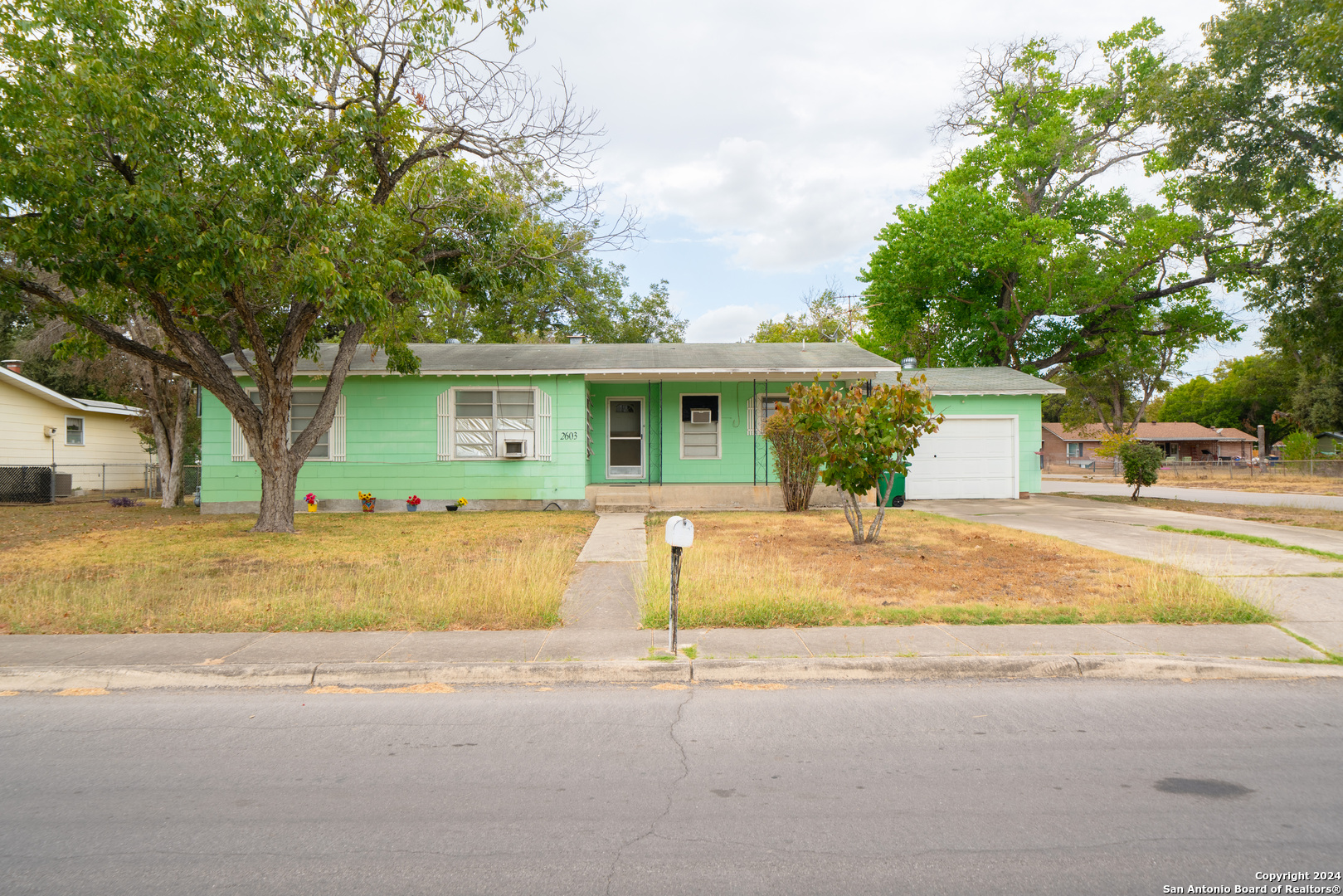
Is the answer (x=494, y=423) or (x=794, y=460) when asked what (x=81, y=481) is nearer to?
(x=494, y=423)

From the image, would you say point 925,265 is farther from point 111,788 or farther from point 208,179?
point 111,788

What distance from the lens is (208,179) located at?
35.1 feet

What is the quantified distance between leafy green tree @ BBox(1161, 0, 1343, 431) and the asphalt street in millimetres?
15162

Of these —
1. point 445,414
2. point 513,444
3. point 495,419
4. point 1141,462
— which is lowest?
point 1141,462

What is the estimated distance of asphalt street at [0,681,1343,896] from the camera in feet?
9.78

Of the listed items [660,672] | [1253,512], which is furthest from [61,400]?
[1253,512]

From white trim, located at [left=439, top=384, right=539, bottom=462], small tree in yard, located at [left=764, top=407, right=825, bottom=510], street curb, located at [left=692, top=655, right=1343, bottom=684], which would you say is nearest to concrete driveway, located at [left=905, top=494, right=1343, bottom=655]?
street curb, located at [left=692, top=655, right=1343, bottom=684]

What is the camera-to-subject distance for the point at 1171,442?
67500 millimetres

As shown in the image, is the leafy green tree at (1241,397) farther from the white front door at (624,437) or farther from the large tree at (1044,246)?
the white front door at (624,437)

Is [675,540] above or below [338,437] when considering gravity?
below

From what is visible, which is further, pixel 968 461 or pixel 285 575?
pixel 968 461

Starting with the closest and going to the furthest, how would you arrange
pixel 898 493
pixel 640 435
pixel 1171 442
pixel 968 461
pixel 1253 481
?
pixel 898 493 → pixel 640 435 → pixel 968 461 → pixel 1253 481 → pixel 1171 442

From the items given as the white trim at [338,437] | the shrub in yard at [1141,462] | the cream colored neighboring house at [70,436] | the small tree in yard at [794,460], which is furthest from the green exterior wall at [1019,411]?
the cream colored neighboring house at [70,436]

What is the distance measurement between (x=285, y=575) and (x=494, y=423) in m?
8.38
